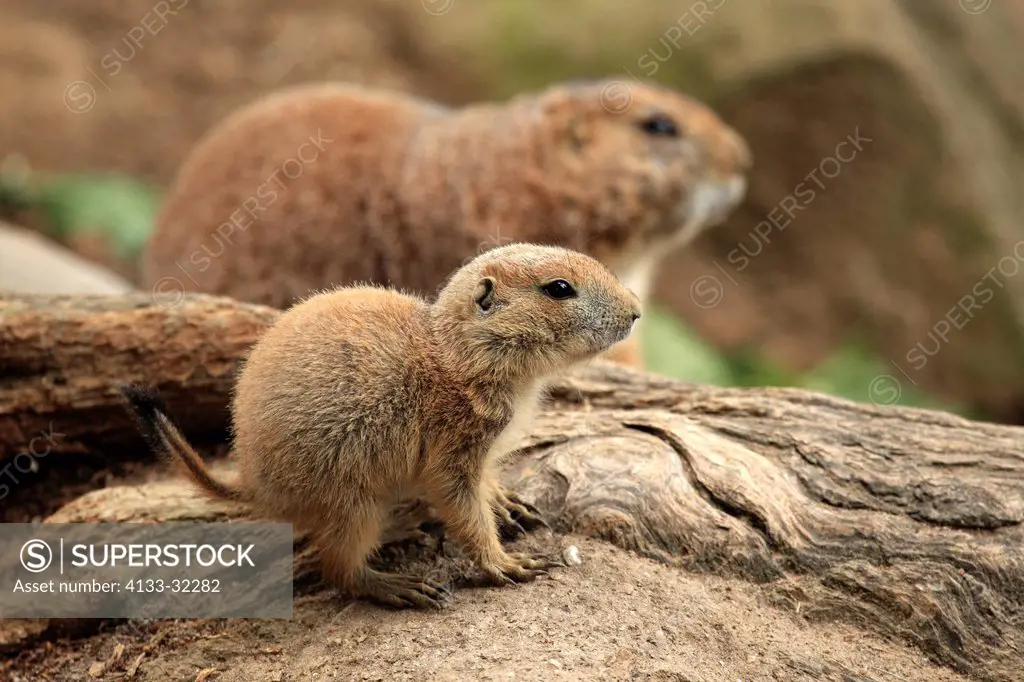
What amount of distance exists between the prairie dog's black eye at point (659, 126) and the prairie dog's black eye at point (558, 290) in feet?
13.5

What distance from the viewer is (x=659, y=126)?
740 cm

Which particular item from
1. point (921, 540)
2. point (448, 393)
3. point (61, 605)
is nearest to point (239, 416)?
point (448, 393)

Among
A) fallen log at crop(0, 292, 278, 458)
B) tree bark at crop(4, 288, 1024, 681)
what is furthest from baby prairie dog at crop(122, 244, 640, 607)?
fallen log at crop(0, 292, 278, 458)

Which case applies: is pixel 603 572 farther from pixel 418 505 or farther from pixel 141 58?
pixel 141 58

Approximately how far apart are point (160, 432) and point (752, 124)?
923cm

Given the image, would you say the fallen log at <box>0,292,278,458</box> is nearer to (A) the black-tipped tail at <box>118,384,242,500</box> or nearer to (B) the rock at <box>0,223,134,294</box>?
(A) the black-tipped tail at <box>118,384,242,500</box>

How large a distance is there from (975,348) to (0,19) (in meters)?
12.3

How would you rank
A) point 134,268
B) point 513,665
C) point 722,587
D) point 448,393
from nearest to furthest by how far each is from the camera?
point 513,665, point 448,393, point 722,587, point 134,268

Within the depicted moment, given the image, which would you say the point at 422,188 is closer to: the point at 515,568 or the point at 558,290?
the point at 558,290

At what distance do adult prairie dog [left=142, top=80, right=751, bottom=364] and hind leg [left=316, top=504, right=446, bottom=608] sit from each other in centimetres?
324

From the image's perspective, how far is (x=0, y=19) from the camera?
39.7 feet

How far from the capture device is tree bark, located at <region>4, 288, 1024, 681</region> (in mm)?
3666

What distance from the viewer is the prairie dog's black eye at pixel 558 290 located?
3.61 m

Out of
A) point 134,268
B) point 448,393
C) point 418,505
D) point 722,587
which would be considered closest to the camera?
point 448,393
